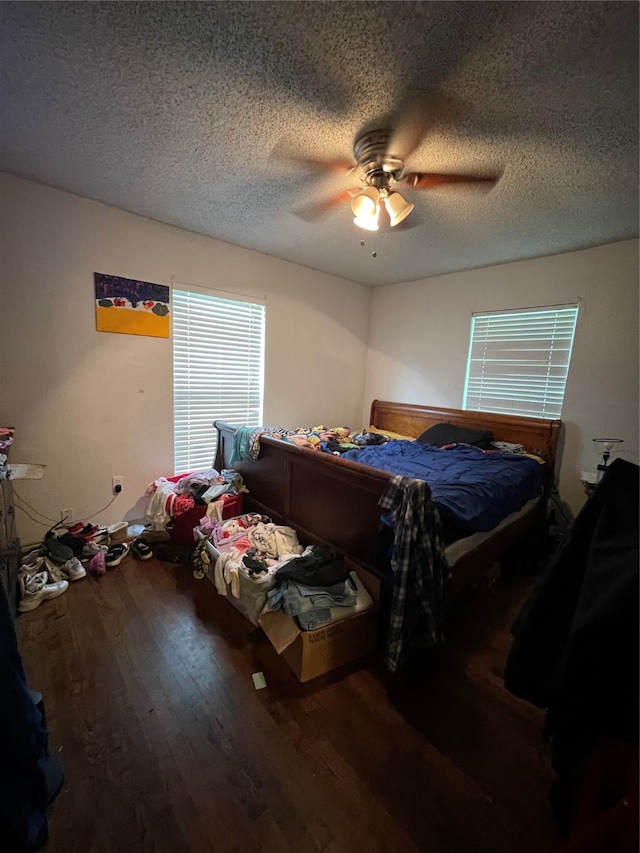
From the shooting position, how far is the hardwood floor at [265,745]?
1.07 meters

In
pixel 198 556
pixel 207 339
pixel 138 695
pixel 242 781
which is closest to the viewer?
pixel 242 781

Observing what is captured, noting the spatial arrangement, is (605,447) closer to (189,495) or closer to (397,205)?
(397,205)

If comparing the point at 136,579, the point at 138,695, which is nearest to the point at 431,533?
the point at 138,695

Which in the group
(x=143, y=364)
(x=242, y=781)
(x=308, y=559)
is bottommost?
(x=242, y=781)

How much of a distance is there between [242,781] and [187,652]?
2.22 ft

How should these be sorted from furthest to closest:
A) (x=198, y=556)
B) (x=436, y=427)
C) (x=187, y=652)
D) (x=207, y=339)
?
(x=436, y=427) < (x=207, y=339) < (x=198, y=556) < (x=187, y=652)

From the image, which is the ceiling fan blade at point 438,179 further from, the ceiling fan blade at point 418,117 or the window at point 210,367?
the window at point 210,367

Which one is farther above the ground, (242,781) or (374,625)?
(374,625)

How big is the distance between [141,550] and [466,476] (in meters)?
2.44

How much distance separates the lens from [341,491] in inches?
76.0

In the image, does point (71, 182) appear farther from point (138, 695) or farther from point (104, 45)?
point (138, 695)

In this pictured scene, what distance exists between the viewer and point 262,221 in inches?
102

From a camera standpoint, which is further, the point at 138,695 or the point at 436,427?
the point at 436,427

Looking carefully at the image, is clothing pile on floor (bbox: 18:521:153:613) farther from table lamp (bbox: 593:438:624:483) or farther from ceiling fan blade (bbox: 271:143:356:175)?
table lamp (bbox: 593:438:624:483)
